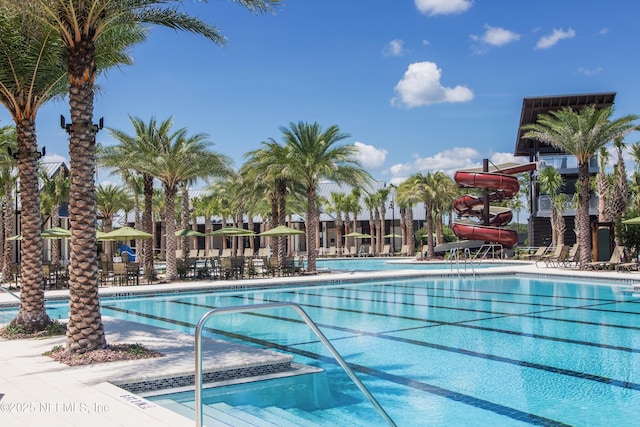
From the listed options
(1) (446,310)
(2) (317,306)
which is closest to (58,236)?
(2) (317,306)

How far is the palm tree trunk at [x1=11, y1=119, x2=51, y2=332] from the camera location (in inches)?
427

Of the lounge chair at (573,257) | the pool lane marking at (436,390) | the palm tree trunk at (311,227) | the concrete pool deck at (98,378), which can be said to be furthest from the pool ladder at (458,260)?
the concrete pool deck at (98,378)

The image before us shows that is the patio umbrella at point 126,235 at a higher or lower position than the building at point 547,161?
lower

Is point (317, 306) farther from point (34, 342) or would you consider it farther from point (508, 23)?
point (508, 23)

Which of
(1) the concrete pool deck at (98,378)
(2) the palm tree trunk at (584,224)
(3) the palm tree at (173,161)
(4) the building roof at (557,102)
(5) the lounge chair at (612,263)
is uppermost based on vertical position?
(4) the building roof at (557,102)

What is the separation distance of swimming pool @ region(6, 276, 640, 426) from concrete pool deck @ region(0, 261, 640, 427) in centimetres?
88

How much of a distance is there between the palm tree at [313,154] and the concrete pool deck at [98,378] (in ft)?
49.6

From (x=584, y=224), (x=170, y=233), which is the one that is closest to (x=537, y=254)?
(x=584, y=224)

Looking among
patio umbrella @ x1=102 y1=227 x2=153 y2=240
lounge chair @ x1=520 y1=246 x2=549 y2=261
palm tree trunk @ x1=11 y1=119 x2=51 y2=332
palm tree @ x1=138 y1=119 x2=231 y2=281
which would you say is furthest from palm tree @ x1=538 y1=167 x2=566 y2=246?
palm tree trunk @ x1=11 y1=119 x2=51 y2=332

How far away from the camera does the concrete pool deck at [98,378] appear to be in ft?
18.9

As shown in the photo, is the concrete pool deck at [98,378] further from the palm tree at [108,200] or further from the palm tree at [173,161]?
the palm tree at [108,200]

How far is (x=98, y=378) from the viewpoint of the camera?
7.47 meters

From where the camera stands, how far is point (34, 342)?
10148 mm

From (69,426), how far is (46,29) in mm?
7068
